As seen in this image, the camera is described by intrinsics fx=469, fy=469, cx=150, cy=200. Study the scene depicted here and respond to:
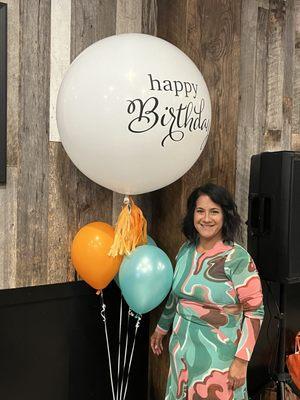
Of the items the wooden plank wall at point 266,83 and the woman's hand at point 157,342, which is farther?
the wooden plank wall at point 266,83

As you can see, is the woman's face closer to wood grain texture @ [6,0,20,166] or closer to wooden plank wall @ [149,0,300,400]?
wooden plank wall @ [149,0,300,400]

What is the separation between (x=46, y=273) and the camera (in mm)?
1837

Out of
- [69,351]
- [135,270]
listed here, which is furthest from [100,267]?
[69,351]

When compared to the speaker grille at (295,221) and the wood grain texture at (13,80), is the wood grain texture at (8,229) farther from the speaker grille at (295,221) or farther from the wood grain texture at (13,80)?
the speaker grille at (295,221)

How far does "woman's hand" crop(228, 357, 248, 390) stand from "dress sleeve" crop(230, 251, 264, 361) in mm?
26

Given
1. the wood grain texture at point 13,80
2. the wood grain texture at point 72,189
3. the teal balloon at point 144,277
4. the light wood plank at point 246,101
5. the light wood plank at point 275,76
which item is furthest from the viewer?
the light wood plank at point 275,76

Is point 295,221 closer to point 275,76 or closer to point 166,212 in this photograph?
point 166,212

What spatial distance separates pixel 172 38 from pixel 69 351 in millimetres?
1374

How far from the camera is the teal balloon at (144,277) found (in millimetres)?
1572

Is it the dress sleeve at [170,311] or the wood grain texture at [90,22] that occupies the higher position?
the wood grain texture at [90,22]

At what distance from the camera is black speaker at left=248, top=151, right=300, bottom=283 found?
75.9 inches

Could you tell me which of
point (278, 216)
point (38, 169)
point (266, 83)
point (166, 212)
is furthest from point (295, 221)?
point (38, 169)

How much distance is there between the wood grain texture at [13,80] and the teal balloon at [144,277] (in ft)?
1.88

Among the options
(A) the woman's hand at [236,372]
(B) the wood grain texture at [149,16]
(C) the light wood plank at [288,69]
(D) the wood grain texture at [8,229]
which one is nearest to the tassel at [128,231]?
(D) the wood grain texture at [8,229]
